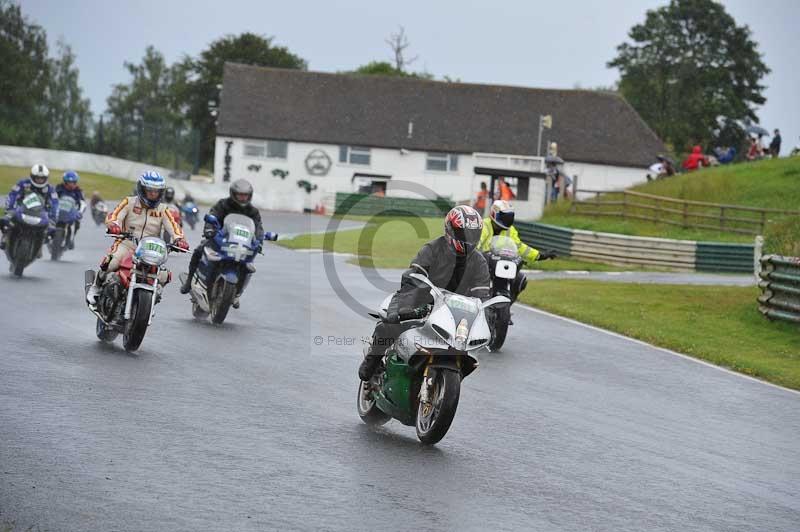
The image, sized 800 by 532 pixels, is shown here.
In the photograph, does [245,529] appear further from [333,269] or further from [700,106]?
[700,106]

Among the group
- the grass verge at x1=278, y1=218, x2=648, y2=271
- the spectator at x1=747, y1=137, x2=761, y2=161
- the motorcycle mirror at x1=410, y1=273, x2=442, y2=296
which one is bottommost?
the grass verge at x1=278, y1=218, x2=648, y2=271

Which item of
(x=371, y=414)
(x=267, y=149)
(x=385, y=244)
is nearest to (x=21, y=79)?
(x=267, y=149)

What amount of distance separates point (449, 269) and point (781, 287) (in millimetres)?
14947

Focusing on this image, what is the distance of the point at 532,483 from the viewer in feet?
28.4

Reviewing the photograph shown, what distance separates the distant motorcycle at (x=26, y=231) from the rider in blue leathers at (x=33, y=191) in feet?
0.32

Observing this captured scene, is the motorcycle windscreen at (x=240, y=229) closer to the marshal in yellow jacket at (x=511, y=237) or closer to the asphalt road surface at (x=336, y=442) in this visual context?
the asphalt road surface at (x=336, y=442)

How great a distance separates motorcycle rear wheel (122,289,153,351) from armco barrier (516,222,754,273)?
2539 cm

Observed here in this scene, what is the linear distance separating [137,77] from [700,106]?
253ft

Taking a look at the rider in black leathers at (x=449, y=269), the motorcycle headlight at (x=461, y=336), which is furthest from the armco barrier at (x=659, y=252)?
the motorcycle headlight at (x=461, y=336)

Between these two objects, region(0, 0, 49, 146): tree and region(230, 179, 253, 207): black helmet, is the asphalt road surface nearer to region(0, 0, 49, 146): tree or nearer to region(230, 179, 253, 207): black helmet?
region(230, 179, 253, 207): black helmet

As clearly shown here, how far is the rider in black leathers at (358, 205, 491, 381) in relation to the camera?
995cm

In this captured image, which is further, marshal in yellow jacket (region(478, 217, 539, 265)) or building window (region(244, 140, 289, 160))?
building window (region(244, 140, 289, 160))

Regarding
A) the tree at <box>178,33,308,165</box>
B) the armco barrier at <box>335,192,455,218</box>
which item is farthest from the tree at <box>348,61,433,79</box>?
the armco barrier at <box>335,192,455,218</box>

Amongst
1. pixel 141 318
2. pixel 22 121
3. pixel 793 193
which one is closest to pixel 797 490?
pixel 141 318
